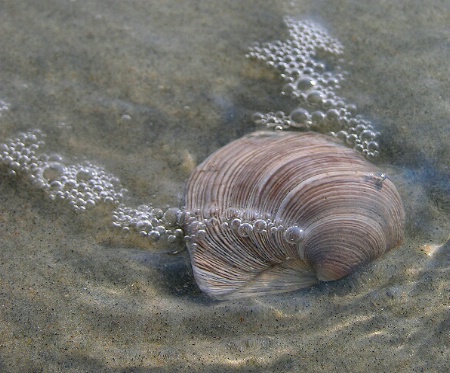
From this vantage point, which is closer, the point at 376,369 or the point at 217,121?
the point at 376,369

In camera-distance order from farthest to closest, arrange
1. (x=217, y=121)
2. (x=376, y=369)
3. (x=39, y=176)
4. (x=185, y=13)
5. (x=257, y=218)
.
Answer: (x=185, y=13), (x=217, y=121), (x=39, y=176), (x=257, y=218), (x=376, y=369)

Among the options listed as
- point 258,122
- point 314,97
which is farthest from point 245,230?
point 314,97

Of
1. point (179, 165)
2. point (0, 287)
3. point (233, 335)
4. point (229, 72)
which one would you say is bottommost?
point (0, 287)

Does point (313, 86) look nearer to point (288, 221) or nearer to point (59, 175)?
point (288, 221)

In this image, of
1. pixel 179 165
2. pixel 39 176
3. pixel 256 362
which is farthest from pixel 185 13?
pixel 256 362

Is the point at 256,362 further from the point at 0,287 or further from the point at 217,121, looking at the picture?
the point at 217,121
